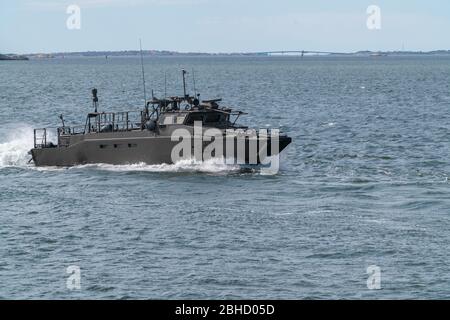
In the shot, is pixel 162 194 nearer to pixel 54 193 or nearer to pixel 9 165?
pixel 54 193

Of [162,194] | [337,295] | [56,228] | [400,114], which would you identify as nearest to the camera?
[337,295]

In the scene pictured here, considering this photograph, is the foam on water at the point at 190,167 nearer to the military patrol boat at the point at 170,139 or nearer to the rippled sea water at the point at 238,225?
the rippled sea water at the point at 238,225

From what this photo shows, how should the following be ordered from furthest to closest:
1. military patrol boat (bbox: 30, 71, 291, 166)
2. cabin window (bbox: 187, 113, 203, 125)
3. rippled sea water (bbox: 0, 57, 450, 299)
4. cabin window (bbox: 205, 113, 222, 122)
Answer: cabin window (bbox: 205, 113, 222, 122) < cabin window (bbox: 187, 113, 203, 125) < military patrol boat (bbox: 30, 71, 291, 166) < rippled sea water (bbox: 0, 57, 450, 299)

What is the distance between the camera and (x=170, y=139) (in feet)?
144

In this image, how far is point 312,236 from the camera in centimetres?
3028

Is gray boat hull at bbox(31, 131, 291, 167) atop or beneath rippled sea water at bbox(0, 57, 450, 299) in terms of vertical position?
atop

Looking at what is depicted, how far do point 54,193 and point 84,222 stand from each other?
675 cm

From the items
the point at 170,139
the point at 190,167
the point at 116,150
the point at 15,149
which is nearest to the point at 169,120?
the point at 170,139

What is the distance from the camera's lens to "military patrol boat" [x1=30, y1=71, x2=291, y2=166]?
42844 millimetres

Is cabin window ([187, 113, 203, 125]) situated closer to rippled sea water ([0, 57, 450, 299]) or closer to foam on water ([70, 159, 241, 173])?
foam on water ([70, 159, 241, 173])

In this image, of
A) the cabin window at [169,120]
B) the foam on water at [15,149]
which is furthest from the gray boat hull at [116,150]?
the foam on water at [15,149]

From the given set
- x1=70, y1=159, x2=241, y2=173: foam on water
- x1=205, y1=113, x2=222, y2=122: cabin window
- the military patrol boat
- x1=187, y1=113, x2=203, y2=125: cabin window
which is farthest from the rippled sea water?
Answer: x1=205, y1=113, x2=222, y2=122: cabin window

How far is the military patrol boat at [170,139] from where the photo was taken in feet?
141

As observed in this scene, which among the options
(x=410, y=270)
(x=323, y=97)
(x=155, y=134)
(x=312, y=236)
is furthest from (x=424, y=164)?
(x=323, y=97)
